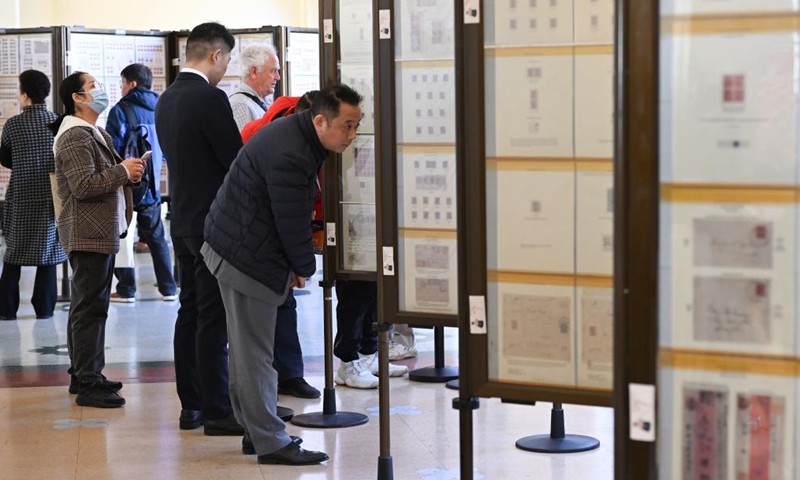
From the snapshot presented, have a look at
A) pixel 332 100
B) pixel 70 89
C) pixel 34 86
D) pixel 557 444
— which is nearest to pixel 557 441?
pixel 557 444

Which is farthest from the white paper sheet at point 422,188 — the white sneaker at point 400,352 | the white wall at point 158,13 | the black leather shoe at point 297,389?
the white wall at point 158,13

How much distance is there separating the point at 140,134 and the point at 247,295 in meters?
3.23

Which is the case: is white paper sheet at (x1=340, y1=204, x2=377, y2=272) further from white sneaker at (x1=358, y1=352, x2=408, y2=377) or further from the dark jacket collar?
white sneaker at (x1=358, y1=352, x2=408, y2=377)

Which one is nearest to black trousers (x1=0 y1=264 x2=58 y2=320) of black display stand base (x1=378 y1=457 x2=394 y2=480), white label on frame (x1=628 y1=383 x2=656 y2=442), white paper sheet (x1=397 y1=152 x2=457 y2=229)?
black display stand base (x1=378 y1=457 x2=394 y2=480)

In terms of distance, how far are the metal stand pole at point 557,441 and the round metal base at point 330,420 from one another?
76 cm

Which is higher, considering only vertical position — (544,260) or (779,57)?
(779,57)

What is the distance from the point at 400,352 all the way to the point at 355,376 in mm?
775

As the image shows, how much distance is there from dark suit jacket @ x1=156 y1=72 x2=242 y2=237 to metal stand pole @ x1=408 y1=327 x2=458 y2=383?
5.55ft

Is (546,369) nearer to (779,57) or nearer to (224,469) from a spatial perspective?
(779,57)

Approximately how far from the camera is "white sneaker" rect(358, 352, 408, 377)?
Answer: 20.0ft

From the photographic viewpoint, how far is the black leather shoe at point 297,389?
5.70m

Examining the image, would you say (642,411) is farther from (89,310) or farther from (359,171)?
(89,310)

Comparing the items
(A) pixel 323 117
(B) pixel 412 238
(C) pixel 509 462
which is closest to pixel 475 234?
(B) pixel 412 238

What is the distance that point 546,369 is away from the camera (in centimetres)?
311
